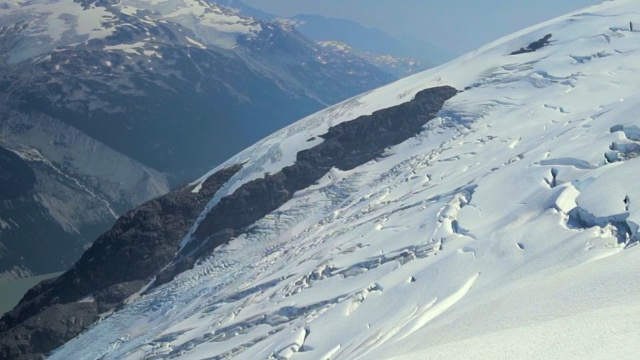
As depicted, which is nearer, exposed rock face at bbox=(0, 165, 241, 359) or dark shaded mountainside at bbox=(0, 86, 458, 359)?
exposed rock face at bbox=(0, 165, 241, 359)

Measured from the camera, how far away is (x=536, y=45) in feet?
276

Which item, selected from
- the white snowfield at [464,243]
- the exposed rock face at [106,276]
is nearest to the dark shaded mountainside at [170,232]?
the exposed rock face at [106,276]

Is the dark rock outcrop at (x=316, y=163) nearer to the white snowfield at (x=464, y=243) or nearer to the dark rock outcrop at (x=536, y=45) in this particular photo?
the white snowfield at (x=464, y=243)

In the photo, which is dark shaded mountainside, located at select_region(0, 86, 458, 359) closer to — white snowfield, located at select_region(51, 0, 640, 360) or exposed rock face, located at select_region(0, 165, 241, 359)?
exposed rock face, located at select_region(0, 165, 241, 359)

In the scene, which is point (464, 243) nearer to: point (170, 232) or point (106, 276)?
point (170, 232)

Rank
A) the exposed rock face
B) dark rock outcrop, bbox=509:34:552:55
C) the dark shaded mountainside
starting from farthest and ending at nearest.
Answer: dark rock outcrop, bbox=509:34:552:55
the dark shaded mountainside
the exposed rock face

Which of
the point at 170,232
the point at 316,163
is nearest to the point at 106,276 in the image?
the point at 170,232

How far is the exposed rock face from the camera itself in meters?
68.8

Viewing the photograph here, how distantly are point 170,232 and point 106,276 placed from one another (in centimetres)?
825

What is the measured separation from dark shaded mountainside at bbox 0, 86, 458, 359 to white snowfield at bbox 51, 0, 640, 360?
2.63m

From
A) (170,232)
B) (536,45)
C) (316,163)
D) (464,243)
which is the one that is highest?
(536,45)

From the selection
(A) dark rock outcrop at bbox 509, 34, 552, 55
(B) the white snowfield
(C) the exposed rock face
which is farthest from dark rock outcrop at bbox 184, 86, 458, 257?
(A) dark rock outcrop at bbox 509, 34, 552, 55

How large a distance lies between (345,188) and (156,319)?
21837 millimetres

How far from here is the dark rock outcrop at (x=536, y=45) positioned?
8331 cm
